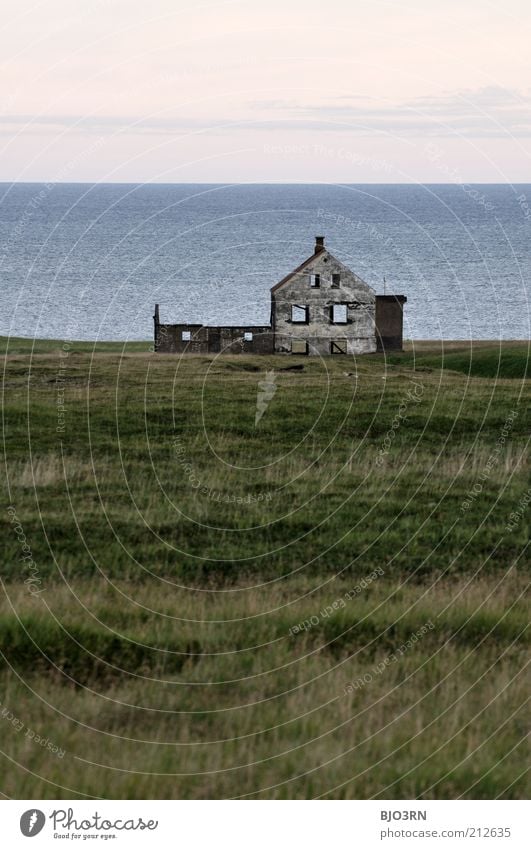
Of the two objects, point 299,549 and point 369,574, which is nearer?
point 369,574

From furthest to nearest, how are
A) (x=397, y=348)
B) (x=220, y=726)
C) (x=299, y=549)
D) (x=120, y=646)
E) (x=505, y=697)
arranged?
(x=397, y=348) < (x=299, y=549) < (x=120, y=646) < (x=505, y=697) < (x=220, y=726)

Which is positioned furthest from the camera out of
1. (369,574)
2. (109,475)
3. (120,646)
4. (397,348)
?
(397,348)

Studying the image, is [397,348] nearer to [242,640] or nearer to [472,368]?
[472,368]

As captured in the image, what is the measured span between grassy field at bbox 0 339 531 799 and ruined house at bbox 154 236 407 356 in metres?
32.7

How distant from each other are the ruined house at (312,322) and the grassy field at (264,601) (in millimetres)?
32714

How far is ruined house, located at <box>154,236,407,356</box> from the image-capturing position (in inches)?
2537

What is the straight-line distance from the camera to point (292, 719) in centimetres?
931

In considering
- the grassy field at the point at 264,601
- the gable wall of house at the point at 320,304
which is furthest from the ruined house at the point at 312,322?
the grassy field at the point at 264,601

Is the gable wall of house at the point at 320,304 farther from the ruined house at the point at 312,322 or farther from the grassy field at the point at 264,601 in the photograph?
the grassy field at the point at 264,601

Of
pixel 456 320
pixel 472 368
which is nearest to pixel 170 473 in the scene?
pixel 472 368

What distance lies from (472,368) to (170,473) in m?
41.2

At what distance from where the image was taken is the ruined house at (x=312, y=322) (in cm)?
6444

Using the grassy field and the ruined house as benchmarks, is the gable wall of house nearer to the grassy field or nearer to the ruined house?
the ruined house

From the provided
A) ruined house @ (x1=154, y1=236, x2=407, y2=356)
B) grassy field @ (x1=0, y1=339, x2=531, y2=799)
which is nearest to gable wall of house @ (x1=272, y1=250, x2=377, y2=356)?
ruined house @ (x1=154, y1=236, x2=407, y2=356)
